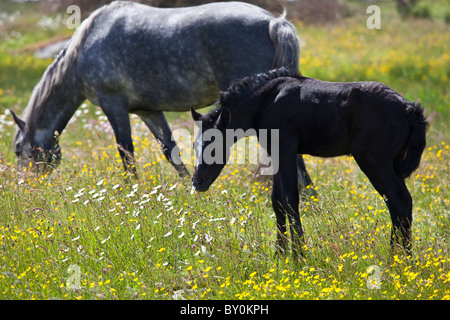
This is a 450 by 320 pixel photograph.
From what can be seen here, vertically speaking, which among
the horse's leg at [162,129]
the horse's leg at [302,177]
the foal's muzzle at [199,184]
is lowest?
the horse's leg at [302,177]

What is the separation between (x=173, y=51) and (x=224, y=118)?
2.39 m

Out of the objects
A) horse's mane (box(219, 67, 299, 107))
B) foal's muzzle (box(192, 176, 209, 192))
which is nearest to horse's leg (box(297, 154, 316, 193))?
horse's mane (box(219, 67, 299, 107))

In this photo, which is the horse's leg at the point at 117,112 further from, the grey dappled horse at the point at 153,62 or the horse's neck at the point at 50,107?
the horse's neck at the point at 50,107

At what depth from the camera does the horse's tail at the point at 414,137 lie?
14.7ft

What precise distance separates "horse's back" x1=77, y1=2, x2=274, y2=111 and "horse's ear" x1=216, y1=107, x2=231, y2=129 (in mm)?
1878

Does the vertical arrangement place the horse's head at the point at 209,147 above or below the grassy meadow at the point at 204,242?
above

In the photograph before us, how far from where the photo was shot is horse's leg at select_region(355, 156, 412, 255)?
178 inches

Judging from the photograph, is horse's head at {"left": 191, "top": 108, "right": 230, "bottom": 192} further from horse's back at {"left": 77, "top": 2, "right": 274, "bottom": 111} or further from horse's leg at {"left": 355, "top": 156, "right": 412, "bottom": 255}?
horse's back at {"left": 77, "top": 2, "right": 274, "bottom": 111}

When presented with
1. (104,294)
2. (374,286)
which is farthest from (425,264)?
(104,294)

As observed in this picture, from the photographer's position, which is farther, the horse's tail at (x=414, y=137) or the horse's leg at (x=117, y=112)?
the horse's leg at (x=117, y=112)

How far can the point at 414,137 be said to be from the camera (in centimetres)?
450

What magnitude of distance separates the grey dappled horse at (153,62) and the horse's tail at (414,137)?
214 cm

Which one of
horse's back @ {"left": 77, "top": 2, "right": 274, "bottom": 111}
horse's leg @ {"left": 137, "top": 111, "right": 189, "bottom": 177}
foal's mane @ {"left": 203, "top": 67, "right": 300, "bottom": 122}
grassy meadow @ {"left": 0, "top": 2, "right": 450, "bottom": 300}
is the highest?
horse's back @ {"left": 77, "top": 2, "right": 274, "bottom": 111}

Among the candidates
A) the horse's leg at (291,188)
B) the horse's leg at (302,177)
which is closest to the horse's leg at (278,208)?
the horse's leg at (291,188)
